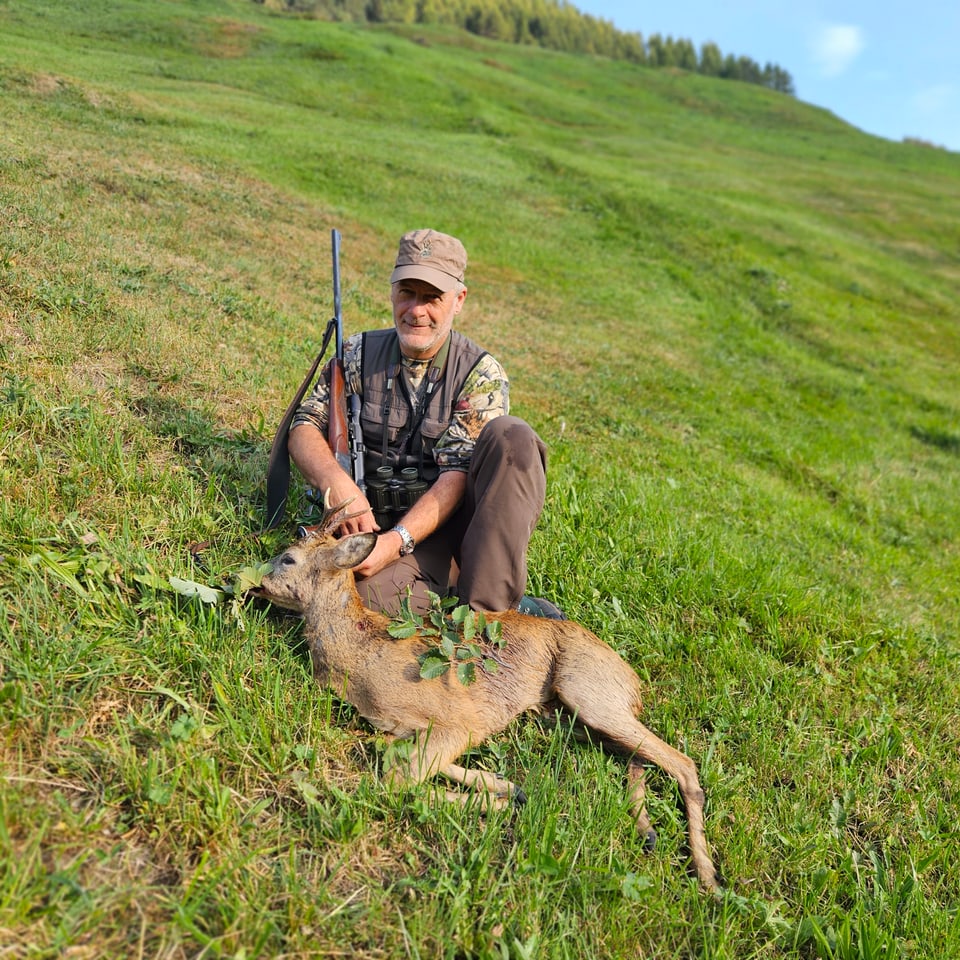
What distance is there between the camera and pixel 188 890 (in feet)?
6.87

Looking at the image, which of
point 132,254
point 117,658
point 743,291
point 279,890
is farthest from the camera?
point 743,291

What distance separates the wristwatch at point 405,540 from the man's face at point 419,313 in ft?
3.52

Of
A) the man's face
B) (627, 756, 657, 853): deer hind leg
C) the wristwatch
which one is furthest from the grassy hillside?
the man's face

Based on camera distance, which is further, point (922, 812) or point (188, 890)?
point (922, 812)

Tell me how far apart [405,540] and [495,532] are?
1.54ft

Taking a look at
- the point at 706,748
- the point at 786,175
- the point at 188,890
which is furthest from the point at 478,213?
the point at 786,175

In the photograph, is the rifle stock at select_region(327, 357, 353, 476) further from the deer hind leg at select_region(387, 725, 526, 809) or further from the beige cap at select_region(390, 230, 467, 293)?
the deer hind leg at select_region(387, 725, 526, 809)

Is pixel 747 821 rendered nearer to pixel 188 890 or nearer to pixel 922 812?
pixel 922 812

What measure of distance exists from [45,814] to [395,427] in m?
2.54

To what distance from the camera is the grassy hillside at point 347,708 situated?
230 cm

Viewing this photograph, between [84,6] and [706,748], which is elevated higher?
[84,6]

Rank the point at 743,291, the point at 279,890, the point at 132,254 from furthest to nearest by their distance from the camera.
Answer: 1. the point at 743,291
2. the point at 132,254
3. the point at 279,890

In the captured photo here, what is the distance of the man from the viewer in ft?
11.6

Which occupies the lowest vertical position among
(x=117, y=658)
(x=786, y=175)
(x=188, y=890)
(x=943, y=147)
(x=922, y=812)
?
(x=922, y=812)
